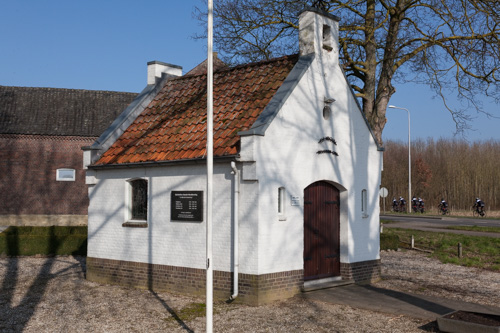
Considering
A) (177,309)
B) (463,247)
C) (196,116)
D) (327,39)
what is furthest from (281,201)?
(463,247)

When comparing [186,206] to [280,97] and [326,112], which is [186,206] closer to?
[280,97]

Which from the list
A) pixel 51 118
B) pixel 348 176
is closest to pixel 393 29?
pixel 348 176

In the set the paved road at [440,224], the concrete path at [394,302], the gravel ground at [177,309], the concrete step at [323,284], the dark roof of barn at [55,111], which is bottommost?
the gravel ground at [177,309]

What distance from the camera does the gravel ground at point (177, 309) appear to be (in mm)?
8945

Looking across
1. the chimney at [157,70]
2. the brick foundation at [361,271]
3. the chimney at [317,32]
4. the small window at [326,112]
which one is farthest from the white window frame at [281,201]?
the chimney at [157,70]

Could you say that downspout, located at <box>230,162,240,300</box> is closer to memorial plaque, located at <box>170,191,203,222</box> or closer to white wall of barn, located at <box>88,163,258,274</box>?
white wall of barn, located at <box>88,163,258,274</box>

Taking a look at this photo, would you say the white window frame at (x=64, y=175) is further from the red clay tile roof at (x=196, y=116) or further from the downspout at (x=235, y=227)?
the downspout at (x=235, y=227)

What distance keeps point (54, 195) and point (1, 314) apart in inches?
933

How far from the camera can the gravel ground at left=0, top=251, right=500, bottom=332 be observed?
8.95m

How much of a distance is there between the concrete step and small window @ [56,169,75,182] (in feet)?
82.3

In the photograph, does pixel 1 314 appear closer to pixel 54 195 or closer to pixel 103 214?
pixel 103 214

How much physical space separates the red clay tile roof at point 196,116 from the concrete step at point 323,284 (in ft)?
11.3

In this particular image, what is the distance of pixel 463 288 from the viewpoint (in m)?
12.7

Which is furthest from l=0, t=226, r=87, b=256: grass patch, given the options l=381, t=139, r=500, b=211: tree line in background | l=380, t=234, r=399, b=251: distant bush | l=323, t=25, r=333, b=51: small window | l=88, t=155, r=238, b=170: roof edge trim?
l=381, t=139, r=500, b=211: tree line in background
